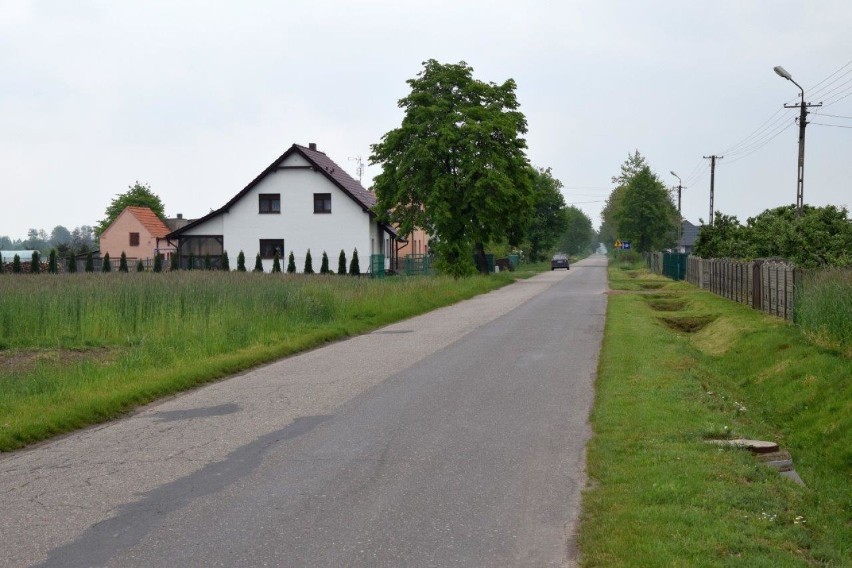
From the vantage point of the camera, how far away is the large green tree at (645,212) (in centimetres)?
9312

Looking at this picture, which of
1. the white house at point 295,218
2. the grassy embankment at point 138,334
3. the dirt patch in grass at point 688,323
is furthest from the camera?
the white house at point 295,218

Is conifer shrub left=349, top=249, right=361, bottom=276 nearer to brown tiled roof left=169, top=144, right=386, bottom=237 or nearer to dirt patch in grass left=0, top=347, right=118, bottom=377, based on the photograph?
brown tiled roof left=169, top=144, right=386, bottom=237

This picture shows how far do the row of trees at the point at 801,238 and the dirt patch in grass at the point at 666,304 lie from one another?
3.61 m

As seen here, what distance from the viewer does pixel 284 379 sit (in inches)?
Result: 555

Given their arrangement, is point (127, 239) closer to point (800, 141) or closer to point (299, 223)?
point (299, 223)

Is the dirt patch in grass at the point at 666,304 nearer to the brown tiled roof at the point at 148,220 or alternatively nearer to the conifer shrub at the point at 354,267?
the conifer shrub at the point at 354,267

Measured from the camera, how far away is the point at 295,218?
55.5 m

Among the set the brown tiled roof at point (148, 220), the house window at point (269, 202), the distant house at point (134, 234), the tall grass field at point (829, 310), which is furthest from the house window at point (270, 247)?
the tall grass field at point (829, 310)

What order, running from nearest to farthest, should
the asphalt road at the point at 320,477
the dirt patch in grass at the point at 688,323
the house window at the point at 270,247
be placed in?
1. the asphalt road at the point at 320,477
2. the dirt patch in grass at the point at 688,323
3. the house window at the point at 270,247

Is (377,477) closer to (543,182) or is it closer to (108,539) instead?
(108,539)

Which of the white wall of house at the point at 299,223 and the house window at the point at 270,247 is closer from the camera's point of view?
the white wall of house at the point at 299,223

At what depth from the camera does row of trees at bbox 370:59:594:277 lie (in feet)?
171

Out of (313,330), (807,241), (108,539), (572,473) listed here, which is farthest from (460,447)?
(807,241)

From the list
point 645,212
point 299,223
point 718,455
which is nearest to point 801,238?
point 718,455
